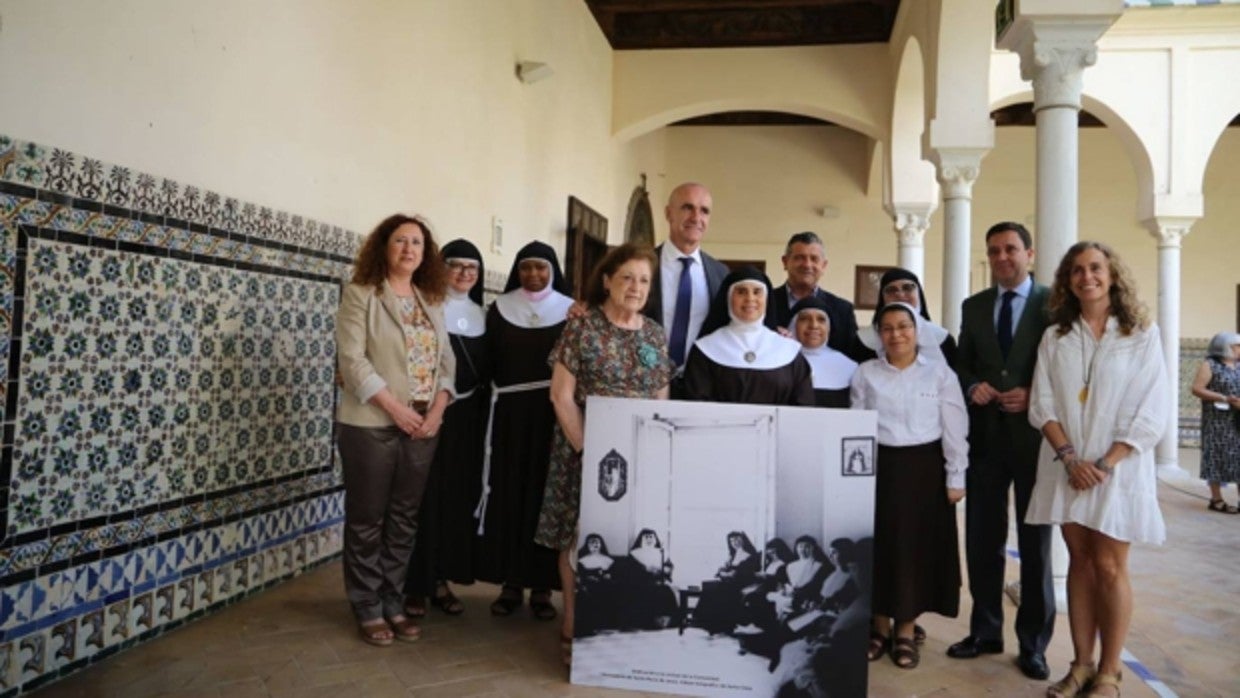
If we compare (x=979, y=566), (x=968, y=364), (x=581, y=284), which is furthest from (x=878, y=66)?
(x=979, y=566)

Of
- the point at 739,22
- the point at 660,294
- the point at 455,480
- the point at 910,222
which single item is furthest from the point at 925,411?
the point at 910,222

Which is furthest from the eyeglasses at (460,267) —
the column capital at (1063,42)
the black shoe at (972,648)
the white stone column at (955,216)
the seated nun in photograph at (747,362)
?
the white stone column at (955,216)

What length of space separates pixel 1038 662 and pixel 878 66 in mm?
7615

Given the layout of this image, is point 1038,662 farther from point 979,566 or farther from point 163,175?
point 163,175

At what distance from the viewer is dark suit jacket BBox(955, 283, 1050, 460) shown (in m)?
3.31

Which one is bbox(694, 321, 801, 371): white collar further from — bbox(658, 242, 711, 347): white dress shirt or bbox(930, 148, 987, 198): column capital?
bbox(930, 148, 987, 198): column capital

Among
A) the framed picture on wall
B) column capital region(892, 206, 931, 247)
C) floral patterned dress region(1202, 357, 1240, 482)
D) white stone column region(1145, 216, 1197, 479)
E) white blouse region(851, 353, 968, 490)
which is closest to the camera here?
white blouse region(851, 353, 968, 490)

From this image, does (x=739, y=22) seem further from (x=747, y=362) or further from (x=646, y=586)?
(x=646, y=586)

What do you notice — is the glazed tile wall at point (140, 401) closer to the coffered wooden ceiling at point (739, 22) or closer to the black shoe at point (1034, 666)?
the black shoe at point (1034, 666)

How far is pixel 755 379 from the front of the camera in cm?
302

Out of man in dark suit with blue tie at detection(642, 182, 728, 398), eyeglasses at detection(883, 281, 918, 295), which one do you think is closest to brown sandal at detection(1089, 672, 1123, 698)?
eyeglasses at detection(883, 281, 918, 295)

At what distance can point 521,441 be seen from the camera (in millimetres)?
3580

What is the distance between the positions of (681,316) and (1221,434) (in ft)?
20.5

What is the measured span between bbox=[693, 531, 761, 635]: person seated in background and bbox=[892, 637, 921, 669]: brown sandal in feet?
2.83
